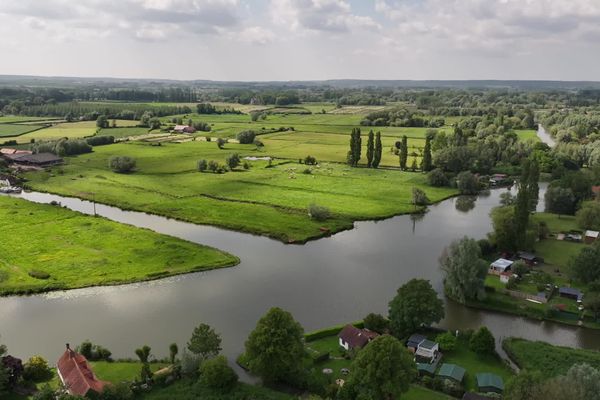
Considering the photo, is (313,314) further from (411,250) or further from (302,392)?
(411,250)

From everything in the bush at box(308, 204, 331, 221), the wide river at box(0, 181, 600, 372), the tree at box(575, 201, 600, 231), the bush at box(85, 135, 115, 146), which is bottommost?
the wide river at box(0, 181, 600, 372)

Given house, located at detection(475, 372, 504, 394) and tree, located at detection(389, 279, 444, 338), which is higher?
tree, located at detection(389, 279, 444, 338)

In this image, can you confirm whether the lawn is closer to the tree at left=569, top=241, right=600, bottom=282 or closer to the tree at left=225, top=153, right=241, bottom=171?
the tree at left=569, top=241, right=600, bottom=282

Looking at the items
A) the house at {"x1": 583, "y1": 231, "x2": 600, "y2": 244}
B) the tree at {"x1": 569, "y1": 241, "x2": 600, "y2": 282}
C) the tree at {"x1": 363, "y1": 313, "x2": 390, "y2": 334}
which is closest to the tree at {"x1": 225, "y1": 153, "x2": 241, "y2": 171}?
the house at {"x1": 583, "y1": 231, "x2": 600, "y2": 244}

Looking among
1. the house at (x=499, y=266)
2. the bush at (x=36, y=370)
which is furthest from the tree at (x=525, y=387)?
the bush at (x=36, y=370)

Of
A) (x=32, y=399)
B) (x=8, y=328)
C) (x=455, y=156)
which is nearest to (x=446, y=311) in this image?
(x=32, y=399)

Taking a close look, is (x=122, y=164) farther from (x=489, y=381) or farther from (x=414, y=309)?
(x=489, y=381)
